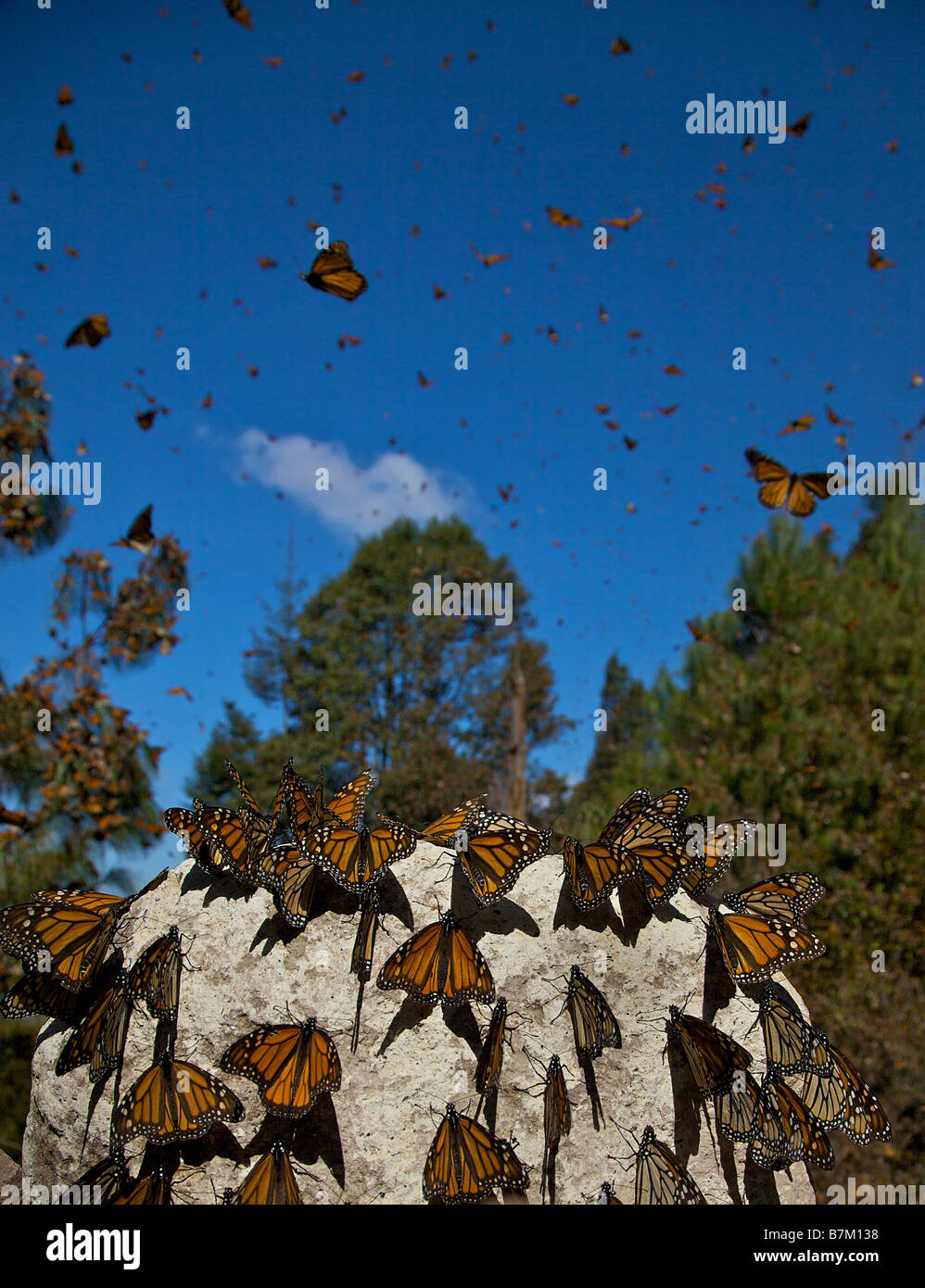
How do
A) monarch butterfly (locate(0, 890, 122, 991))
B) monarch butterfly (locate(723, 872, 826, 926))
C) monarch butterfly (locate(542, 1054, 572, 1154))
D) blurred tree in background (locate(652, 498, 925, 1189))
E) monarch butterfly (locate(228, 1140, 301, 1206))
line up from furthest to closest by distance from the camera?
blurred tree in background (locate(652, 498, 925, 1189))
monarch butterfly (locate(723, 872, 826, 926))
monarch butterfly (locate(0, 890, 122, 991))
monarch butterfly (locate(542, 1054, 572, 1154))
monarch butterfly (locate(228, 1140, 301, 1206))

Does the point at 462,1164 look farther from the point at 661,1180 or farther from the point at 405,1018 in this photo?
the point at 661,1180

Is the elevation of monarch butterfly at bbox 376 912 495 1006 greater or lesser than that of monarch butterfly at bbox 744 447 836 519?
lesser

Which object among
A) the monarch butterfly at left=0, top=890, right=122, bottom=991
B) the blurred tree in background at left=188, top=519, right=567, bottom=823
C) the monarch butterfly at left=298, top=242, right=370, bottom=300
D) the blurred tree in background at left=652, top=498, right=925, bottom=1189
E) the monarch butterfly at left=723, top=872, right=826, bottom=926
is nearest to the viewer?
the monarch butterfly at left=0, top=890, right=122, bottom=991

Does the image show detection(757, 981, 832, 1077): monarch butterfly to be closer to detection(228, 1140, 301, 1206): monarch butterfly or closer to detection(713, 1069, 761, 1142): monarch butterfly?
detection(713, 1069, 761, 1142): monarch butterfly

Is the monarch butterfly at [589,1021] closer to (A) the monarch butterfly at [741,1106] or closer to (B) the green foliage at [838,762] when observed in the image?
(A) the monarch butterfly at [741,1106]

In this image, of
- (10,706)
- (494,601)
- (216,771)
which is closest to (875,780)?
(10,706)

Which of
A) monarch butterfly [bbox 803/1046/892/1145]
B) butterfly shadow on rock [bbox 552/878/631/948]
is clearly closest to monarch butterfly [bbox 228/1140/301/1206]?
butterfly shadow on rock [bbox 552/878/631/948]

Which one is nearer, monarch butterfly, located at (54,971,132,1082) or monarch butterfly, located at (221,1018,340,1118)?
monarch butterfly, located at (221,1018,340,1118)
